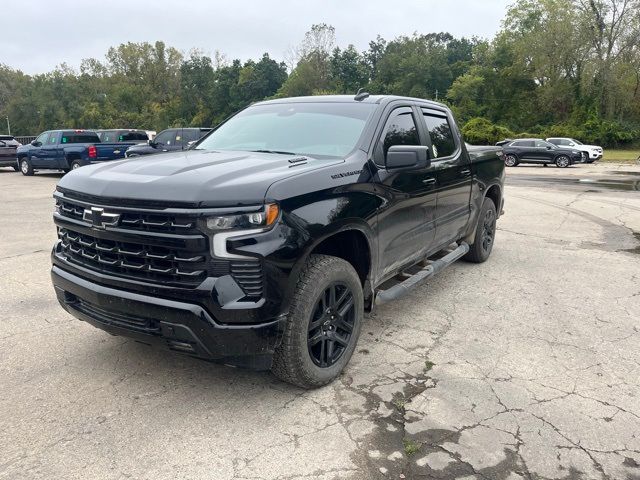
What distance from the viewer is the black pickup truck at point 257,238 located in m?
2.81

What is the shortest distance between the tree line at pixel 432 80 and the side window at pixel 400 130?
41635 millimetres

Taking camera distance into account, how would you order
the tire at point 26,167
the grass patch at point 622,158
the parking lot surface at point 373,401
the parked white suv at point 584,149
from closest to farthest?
the parking lot surface at point 373,401, the tire at point 26,167, the parked white suv at point 584,149, the grass patch at point 622,158

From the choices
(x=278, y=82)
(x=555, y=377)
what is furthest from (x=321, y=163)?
(x=278, y=82)

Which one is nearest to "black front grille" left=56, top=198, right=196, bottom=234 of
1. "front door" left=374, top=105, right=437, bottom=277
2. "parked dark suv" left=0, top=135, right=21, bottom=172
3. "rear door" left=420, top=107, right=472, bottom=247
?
"front door" left=374, top=105, right=437, bottom=277

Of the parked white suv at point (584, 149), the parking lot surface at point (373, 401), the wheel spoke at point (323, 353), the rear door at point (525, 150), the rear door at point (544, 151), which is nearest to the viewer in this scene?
the parking lot surface at point (373, 401)

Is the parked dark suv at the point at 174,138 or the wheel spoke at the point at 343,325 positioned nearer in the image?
the wheel spoke at the point at 343,325

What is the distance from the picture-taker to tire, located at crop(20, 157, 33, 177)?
66.3 ft

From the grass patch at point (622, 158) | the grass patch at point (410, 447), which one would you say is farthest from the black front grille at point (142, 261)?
the grass patch at point (622, 158)

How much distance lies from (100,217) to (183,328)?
850 millimetres

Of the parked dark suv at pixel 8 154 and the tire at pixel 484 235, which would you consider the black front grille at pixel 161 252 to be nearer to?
the tire at pixel 484 235

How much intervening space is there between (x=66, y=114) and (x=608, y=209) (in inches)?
3122

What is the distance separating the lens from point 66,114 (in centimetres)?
7556

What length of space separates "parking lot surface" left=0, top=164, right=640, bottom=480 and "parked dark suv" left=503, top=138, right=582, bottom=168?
25.3 metres

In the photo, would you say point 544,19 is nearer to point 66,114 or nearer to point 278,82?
point 278,82
